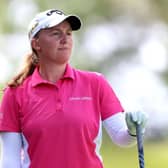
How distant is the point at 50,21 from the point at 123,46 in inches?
444

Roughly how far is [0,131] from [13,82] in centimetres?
24

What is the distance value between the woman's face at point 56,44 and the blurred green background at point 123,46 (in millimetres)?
9398

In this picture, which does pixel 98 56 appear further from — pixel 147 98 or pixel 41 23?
pixel 41 23

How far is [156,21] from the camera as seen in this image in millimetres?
14586

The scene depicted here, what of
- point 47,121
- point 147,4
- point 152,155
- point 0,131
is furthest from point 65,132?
point 147,4

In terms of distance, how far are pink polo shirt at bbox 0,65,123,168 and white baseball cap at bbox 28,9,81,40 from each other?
21 cm

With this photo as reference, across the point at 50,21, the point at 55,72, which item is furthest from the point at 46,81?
the point at 50,21

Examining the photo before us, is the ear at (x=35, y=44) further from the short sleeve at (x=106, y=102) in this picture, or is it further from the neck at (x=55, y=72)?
the short sleeve at (x=106, y=102)

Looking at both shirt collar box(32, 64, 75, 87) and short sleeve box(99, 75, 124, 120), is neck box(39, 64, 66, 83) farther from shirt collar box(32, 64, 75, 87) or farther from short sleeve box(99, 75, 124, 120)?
short sleeve box(99, 75, 124, 120)

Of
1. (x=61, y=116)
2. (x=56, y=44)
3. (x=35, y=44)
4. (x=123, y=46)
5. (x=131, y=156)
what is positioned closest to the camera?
(x=61, y=116)

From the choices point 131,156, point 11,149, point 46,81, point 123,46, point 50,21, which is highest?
point 50,21

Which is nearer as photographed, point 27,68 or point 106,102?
point 106,102

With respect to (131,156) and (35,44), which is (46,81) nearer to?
(35,44)

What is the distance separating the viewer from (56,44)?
162 inches
